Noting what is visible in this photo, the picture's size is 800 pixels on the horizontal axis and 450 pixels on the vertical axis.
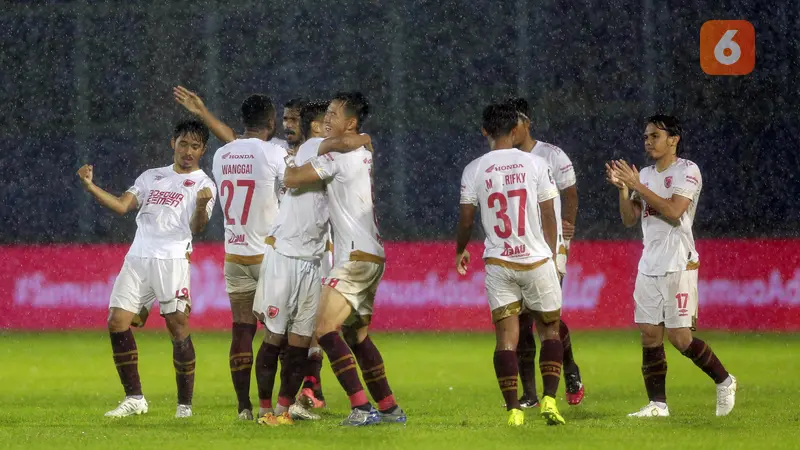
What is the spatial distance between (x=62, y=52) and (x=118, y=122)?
1.78 metres

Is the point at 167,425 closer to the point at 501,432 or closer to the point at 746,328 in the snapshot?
the point at 501,432

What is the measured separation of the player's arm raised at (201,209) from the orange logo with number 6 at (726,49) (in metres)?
14.8

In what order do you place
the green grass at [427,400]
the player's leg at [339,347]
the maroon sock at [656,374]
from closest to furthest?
the green grass at [427,400] < the player's leg at [339,347] < the maroon sock at [656,374]

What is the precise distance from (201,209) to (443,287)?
22.9ft

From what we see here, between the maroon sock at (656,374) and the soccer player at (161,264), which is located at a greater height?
the soccer player at (161,264)

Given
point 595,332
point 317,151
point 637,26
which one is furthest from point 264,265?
point 637,26

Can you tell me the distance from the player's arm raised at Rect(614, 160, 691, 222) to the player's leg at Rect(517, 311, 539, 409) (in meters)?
1.20

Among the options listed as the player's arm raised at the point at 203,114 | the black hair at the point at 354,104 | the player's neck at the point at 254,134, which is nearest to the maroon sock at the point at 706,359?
the black hair at the point at 354,104

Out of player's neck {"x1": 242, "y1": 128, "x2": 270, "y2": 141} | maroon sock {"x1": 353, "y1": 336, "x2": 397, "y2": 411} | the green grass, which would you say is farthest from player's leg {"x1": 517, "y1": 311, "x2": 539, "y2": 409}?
player's neck {"x1": 242, "y1": 128, "x2": 270, "y2": 141}

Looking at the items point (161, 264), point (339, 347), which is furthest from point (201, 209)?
point (339, 347)

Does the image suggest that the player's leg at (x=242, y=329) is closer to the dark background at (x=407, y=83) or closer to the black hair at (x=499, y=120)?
the black hair at (x=499, y=120)

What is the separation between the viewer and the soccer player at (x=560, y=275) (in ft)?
26.6

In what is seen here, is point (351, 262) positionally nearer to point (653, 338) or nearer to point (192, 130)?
point (192, 130)

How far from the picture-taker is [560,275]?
8.09 m
